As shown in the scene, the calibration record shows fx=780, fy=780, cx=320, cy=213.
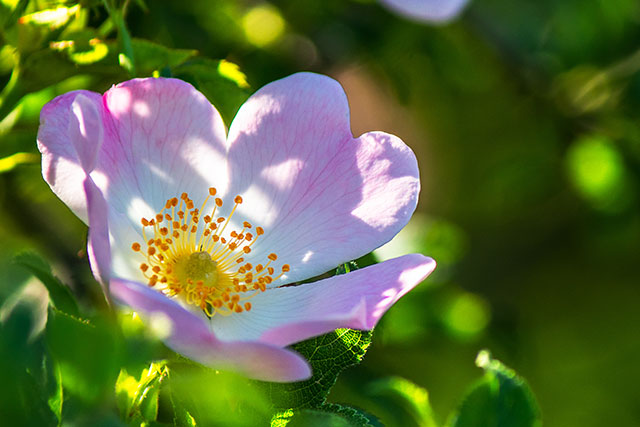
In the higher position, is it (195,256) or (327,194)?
(327,194)

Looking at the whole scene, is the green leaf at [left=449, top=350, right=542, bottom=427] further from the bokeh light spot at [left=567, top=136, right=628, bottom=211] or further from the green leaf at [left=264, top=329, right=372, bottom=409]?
the bokeh light spot at [left=567, top=136, right=628, bottom=211]

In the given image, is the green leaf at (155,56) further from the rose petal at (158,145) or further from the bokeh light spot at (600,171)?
the bokeh light spot at (600,171)

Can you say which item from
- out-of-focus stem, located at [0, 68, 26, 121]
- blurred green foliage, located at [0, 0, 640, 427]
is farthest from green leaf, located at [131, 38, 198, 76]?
out-of-focus stem, located at [0, 68, 26, 121]

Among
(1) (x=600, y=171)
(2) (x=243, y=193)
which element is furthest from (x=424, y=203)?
(2) (x=243, y=193)

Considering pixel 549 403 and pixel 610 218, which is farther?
pixel 549 403

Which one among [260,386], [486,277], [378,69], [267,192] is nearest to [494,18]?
[378,69]

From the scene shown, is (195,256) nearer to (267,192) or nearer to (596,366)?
(267,192)

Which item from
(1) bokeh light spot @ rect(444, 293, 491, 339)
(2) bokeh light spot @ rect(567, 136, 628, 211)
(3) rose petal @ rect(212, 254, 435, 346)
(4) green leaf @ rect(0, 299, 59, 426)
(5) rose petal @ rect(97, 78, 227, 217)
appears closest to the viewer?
(4) green leaf @ rect(0, 299, 59, 426)
